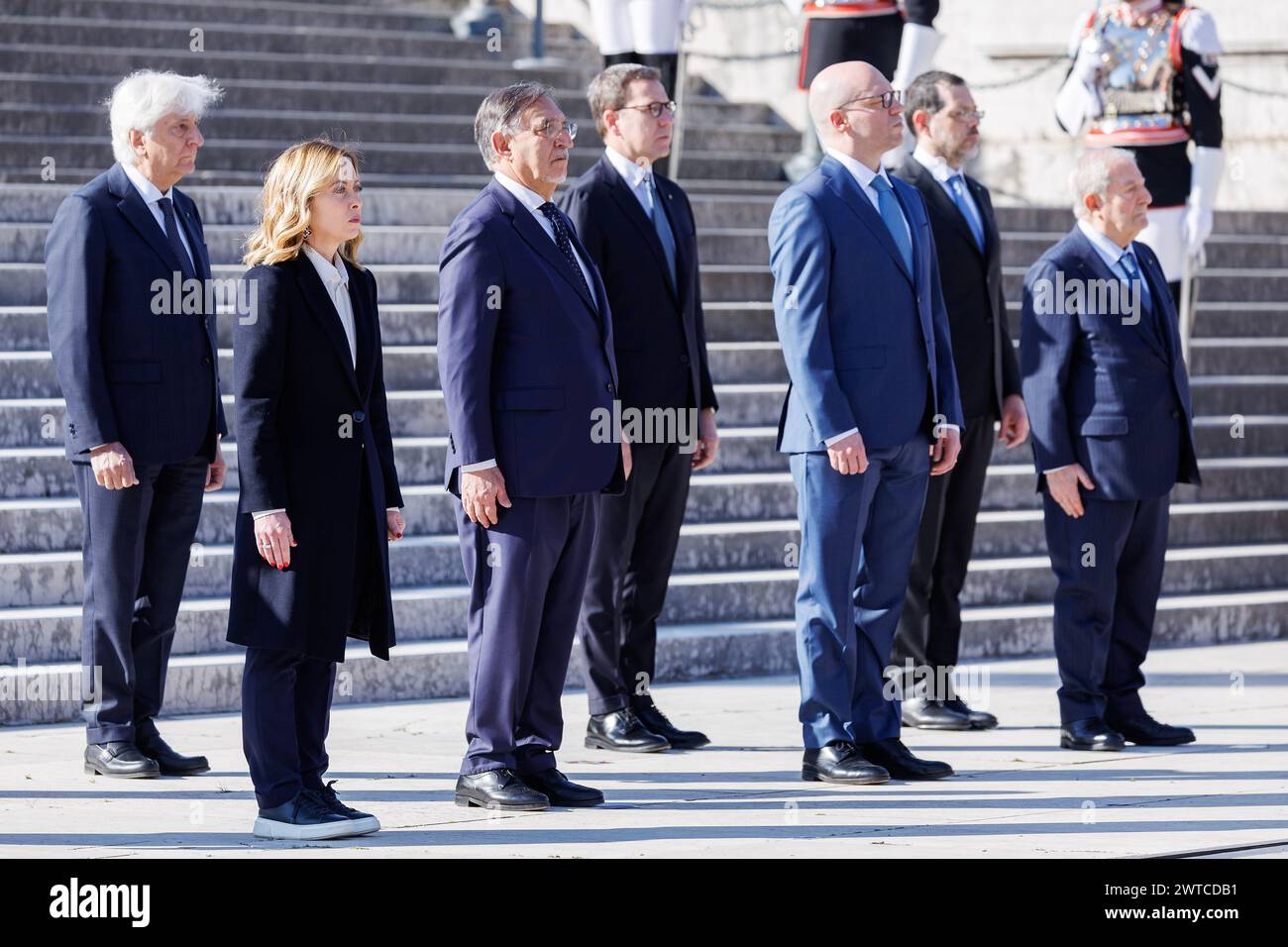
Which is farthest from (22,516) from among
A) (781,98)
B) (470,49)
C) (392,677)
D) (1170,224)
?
(781,98)

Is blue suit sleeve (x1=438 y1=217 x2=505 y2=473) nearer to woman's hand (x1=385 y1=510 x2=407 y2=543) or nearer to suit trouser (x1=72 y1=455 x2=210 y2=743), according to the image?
woman's hand (x1=385 y1=510 x2=407 y2=543)

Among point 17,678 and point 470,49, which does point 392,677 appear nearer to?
point 17,678

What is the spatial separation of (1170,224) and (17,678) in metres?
5.40

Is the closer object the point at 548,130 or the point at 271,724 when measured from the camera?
the point at 271,724

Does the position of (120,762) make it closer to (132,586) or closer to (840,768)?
(132,586)

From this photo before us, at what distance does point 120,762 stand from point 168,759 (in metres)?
0.16

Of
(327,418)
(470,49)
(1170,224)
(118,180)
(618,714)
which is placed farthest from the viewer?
(470,49)

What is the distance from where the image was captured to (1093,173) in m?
7.44

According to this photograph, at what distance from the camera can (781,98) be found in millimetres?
14984

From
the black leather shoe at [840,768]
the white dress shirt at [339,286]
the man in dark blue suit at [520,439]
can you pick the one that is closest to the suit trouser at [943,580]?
the black leather shoe at [840,768]

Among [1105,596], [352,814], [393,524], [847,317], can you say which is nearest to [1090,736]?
[1105,596]

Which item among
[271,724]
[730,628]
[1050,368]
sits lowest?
[730,628]

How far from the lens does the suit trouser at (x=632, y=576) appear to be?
24.1ft

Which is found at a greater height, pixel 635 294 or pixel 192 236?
pixel 192 236
